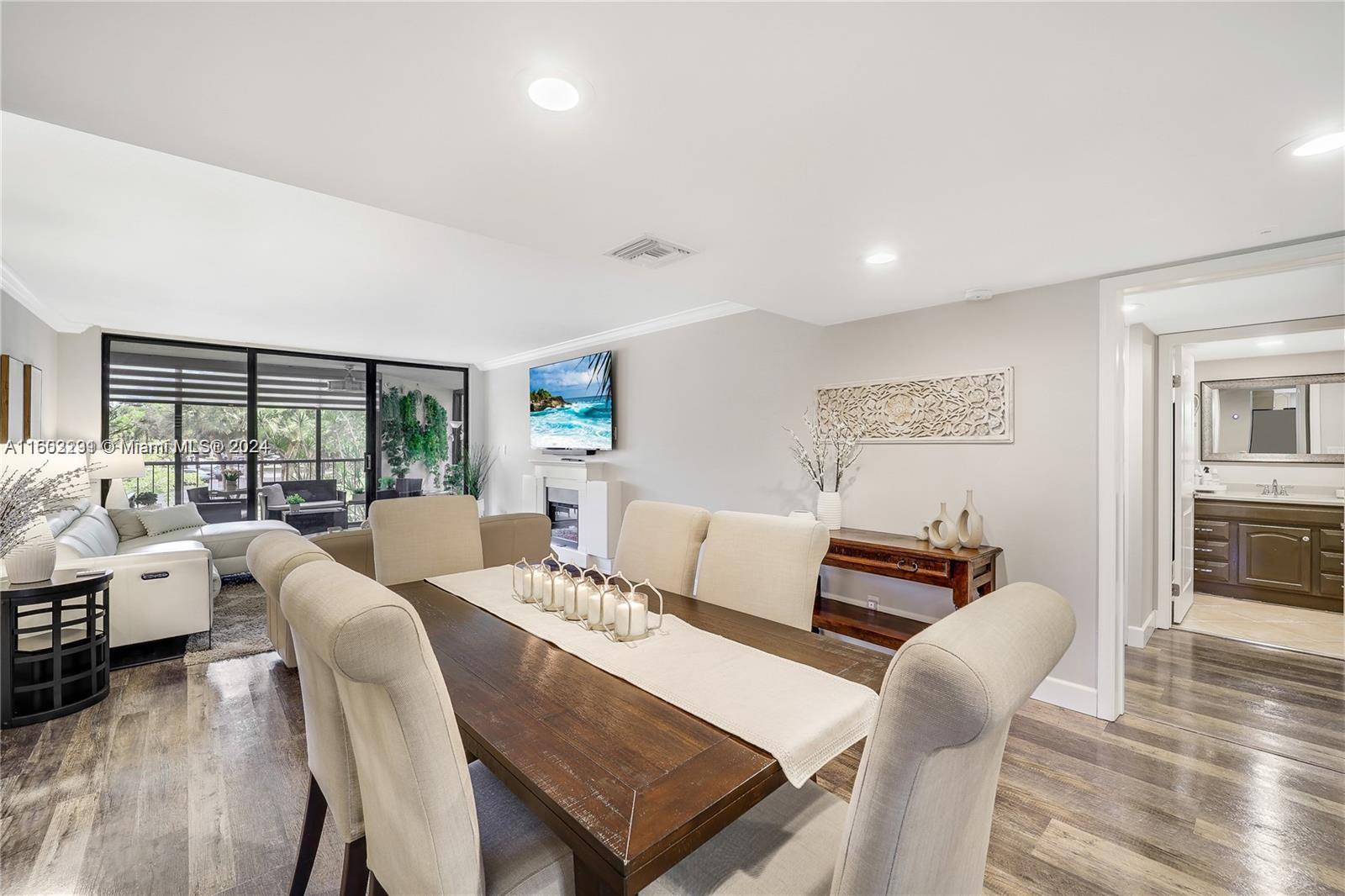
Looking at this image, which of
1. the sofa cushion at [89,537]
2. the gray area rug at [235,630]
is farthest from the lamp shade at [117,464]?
the gray area rug at [235,630]

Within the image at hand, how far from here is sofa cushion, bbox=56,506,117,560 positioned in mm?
3246

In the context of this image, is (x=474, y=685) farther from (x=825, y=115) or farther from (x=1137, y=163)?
(x=1137, y=163)

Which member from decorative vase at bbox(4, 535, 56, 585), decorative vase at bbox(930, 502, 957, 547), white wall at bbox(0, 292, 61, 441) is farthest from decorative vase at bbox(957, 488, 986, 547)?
white wall at bbox(0, 292, 61, 441)

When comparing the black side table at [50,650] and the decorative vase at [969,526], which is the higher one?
the decorative vase at [969,526]

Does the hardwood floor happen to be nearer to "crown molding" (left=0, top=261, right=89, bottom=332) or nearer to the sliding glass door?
"crown molding" (left=0, top=261, right=89, bottom=332)

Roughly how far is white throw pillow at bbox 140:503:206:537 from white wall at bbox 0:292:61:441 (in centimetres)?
98

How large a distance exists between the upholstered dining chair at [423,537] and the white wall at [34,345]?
328cm

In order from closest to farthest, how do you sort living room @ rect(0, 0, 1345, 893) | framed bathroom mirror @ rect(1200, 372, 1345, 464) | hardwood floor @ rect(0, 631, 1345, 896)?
living room @ rect(0, 0, 1345, 893) < hardwood floor @ rect(0, 631, 1345, 896) < framed bathroom mirror @ rect(1200, 372, 1345, 464)

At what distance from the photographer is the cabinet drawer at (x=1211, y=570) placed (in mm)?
4777

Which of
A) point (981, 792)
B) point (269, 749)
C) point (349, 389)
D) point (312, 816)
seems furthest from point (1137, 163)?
point (349, 389)

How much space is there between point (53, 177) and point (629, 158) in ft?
8.22

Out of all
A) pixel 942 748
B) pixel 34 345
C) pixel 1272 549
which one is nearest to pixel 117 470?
pixel 34 345

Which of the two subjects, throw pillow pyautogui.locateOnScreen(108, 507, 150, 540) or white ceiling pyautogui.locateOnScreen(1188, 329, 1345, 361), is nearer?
white ceiling pyautogui.locateOnScreen(1188, 329, 1345, 361)

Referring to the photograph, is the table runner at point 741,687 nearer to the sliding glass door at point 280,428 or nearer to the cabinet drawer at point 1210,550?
the cabinet drawer at point 1210,550
